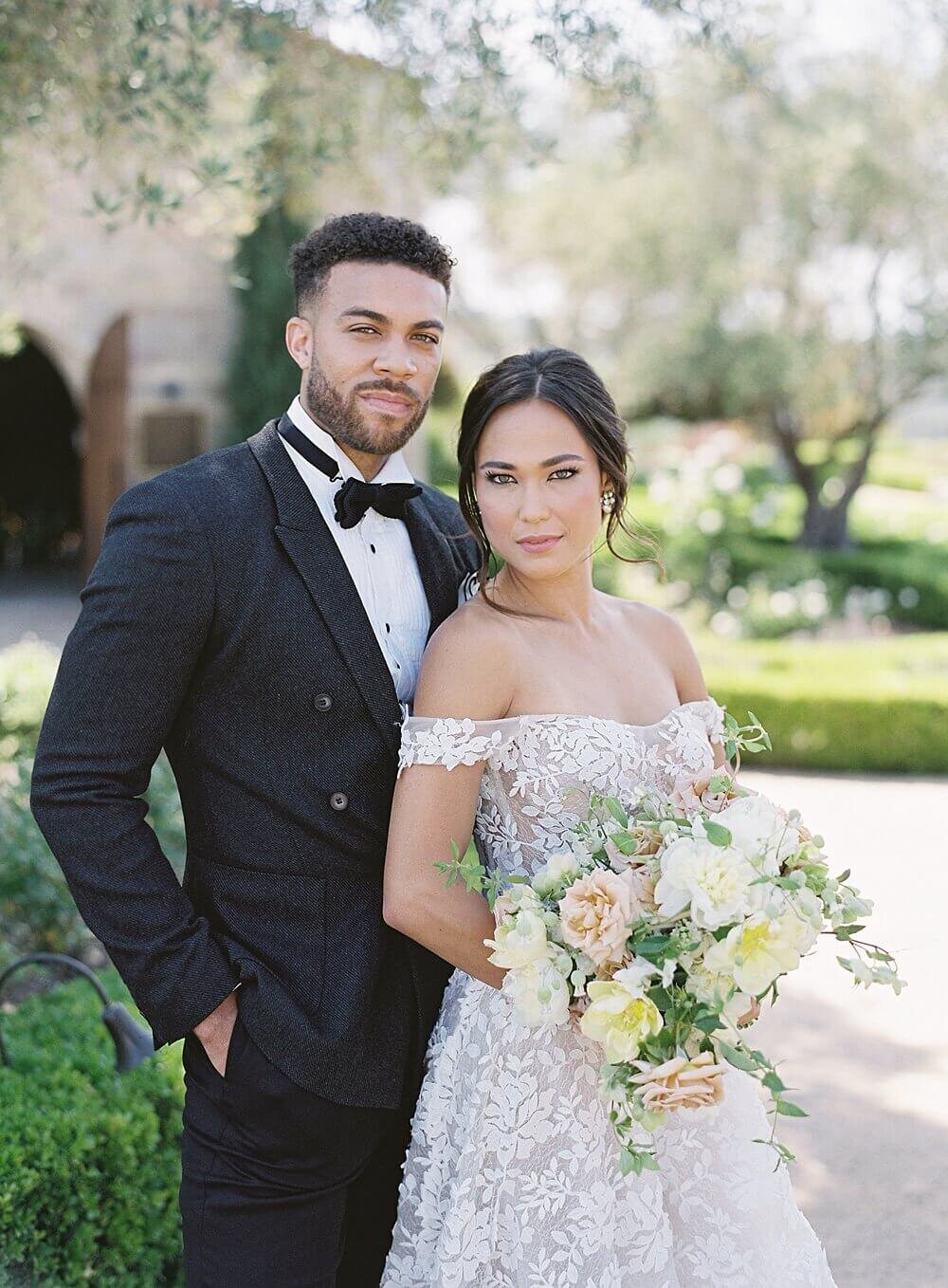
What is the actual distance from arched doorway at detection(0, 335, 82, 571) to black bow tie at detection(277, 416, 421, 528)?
18.8 meters

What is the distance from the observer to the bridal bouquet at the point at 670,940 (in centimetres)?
182

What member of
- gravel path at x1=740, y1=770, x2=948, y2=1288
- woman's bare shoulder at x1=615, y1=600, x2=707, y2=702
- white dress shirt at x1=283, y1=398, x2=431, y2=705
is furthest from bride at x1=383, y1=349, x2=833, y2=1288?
gravel path at x1=740, y1=770, x2=948, y2=1288

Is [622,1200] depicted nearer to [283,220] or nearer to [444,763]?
[444,763]

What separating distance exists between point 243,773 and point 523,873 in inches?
20.7

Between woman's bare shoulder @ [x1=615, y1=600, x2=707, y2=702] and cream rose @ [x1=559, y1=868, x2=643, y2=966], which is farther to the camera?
woman's bare shoulder @ [x1=615, y1=600, x2=707, y2=702]

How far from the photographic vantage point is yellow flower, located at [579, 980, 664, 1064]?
183 cm

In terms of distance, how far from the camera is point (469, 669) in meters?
2.21

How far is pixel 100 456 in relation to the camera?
1452 cm

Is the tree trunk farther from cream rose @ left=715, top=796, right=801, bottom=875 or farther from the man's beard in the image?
cream rose @ left=715, top=796, right=801, bottom=875

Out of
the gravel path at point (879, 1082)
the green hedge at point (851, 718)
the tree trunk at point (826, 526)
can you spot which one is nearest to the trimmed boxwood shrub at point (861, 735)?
the green hedge at point (851, 718)

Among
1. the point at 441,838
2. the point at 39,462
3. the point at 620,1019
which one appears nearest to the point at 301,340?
the point at 441,838

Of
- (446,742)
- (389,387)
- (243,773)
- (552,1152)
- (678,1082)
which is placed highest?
(389,387)

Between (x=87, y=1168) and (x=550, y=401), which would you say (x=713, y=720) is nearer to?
(x=550, y=401)

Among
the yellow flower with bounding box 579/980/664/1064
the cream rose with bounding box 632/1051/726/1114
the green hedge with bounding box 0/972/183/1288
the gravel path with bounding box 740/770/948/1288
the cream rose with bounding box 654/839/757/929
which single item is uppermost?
the cream rose with bounding box 654/839/757/929
